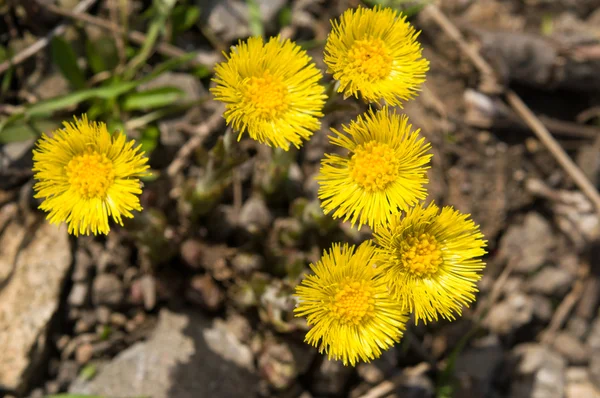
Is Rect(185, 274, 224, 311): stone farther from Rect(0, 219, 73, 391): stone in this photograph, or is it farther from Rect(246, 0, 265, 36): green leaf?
Rect(246, 0, 265, 36): green leaf

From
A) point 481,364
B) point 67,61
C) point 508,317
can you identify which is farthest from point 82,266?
point 508,317

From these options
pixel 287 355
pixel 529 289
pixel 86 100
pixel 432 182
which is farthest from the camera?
pixel 529 289

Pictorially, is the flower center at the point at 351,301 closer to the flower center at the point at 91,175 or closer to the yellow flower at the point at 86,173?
the yellow flower at the point at 86,173

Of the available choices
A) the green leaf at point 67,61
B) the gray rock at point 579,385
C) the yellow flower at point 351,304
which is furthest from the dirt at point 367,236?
the yellow flower at point 351,304

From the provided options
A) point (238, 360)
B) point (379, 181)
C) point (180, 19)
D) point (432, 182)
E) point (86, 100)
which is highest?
point (180, 19)

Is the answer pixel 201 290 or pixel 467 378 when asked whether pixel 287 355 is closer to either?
pixel 201 290

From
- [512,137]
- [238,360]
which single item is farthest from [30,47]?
[512,137]

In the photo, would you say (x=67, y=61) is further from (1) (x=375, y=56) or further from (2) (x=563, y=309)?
(2) (x=563, y=309)
